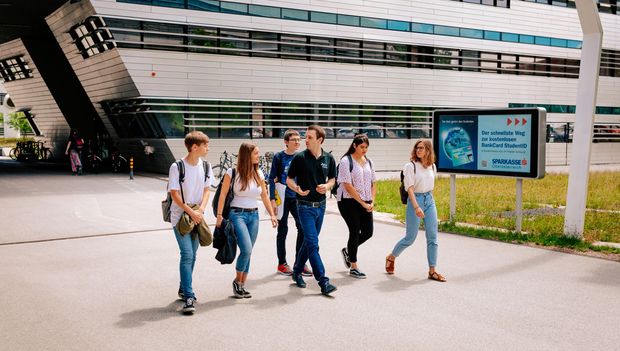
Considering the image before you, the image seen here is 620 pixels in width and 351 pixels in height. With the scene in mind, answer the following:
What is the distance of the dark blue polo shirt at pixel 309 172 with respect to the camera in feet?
22.4

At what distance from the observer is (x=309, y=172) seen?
684cm

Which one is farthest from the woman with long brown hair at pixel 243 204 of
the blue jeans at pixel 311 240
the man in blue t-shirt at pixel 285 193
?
the man in blue t-shirt at pixel 285 193

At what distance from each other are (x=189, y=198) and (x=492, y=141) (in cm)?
694

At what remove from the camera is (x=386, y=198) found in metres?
16.0

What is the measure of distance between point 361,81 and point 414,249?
19808 millimetres

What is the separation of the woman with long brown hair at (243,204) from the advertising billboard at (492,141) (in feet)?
19.7

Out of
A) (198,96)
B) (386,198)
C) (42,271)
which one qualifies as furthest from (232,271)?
(198,96)

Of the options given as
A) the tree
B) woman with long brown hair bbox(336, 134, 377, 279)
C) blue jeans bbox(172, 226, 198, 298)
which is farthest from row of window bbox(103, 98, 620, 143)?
the tree

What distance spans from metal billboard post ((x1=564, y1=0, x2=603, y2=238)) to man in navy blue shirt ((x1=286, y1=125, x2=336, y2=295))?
4782 mm

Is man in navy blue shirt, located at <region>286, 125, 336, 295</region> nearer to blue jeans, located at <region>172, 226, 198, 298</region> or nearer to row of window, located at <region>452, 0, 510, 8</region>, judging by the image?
blue jeans, located at <region>172, 226, 198, 298</region>

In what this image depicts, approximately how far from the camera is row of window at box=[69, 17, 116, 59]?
73.8 feet

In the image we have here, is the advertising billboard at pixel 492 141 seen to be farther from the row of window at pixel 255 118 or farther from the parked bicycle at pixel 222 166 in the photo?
the row of window at pixel 255 118

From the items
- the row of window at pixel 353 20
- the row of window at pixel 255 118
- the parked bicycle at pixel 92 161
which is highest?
the row of window at pixel 353 20

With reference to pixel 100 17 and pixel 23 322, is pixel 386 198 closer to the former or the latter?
pixel 23 322
